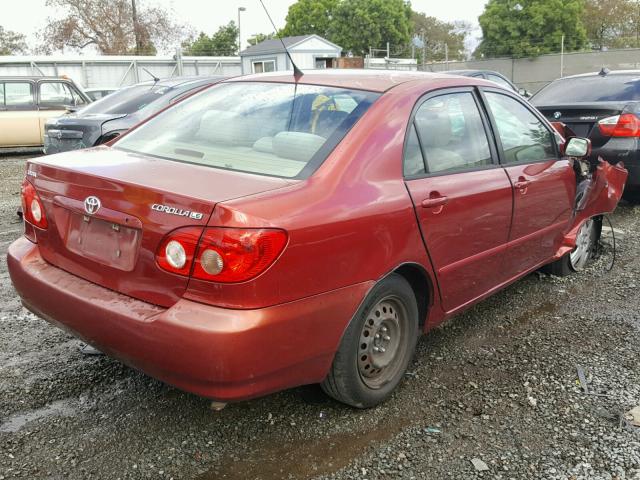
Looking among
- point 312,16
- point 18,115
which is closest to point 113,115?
point 18,115

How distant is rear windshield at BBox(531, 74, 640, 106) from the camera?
282 inches

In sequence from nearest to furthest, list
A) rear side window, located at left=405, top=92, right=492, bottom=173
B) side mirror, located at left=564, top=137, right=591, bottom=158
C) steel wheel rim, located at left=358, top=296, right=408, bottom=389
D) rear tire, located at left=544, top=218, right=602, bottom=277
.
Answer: steel wheel rim, located at left=358, top=296, right=408, bottom=389 < rear side window, located at left=405, top=92, right=492, bottom=173 < side mirror, located at left=564, top=137, right=591, bottom=158 < rear tire, located at left=544, top=218, right=602, bottom=277

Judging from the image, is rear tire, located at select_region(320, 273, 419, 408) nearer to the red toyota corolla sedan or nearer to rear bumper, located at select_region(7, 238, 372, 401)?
the red toyota corolla sedan

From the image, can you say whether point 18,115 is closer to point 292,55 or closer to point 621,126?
point 621,126

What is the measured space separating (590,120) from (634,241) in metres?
1.60

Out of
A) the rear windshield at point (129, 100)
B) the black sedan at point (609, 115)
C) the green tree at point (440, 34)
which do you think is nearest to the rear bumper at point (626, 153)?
the black sedan at point (609, 115)

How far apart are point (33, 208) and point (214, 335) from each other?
1343mm

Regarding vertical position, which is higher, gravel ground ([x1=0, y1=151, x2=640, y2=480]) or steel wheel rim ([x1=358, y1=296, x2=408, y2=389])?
steel wheel rim ([x1=358, y1=296, x2=408, y2=389])

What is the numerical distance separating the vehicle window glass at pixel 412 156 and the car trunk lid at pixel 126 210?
2.35 feet

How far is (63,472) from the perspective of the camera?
2.48 metres

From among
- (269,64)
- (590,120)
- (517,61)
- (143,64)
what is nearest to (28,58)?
(143,64)

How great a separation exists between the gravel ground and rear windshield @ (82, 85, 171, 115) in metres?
5.85

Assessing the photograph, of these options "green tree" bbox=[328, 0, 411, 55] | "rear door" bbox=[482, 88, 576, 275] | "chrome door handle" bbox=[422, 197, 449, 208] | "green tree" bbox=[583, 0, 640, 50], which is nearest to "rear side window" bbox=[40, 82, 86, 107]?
"rear door" bbox=[482, 88, 576, 275]

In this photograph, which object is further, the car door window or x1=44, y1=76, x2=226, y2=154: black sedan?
the car door window
